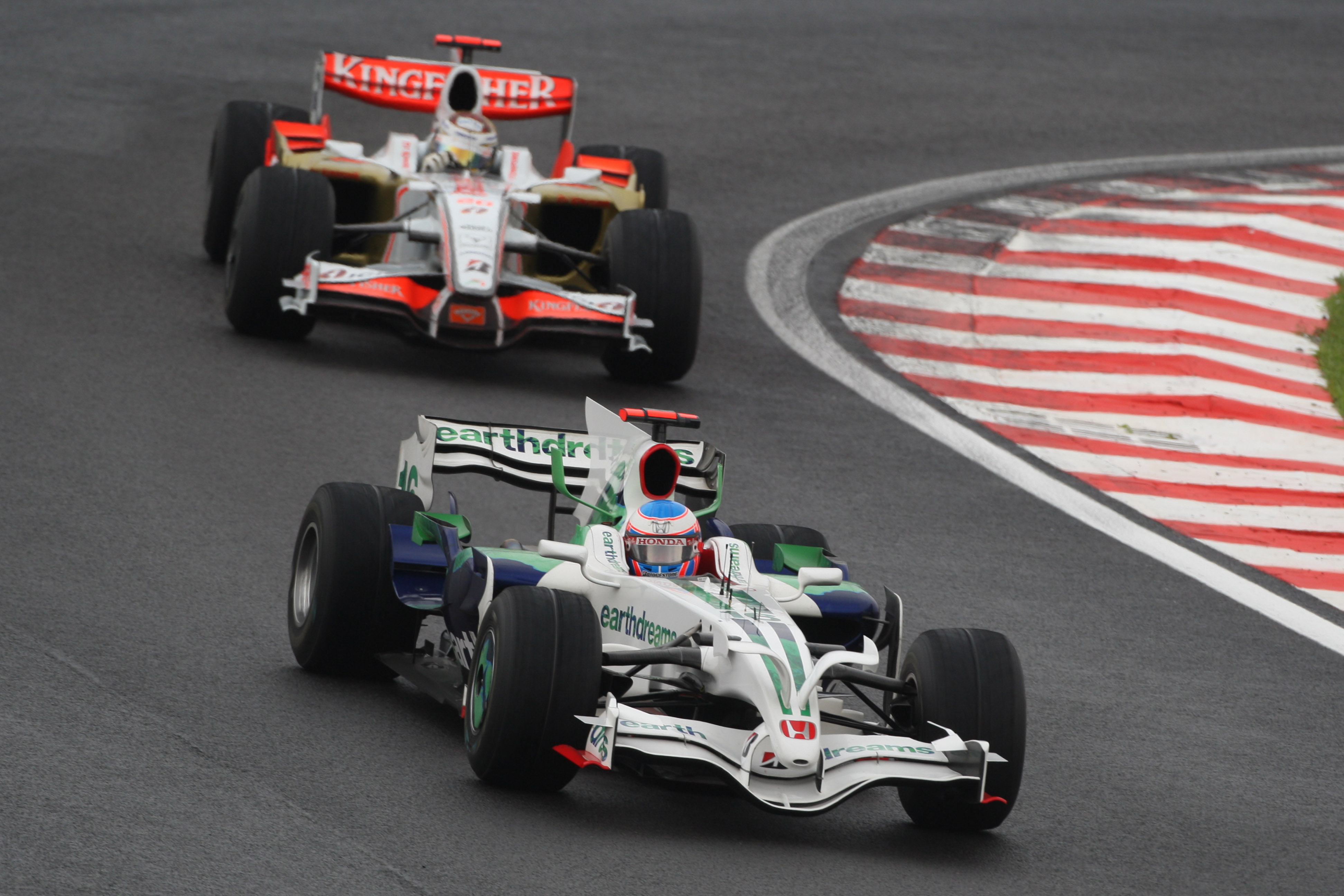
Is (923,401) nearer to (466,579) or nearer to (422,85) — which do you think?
(422,85)

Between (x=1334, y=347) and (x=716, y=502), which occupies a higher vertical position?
(x=716, y=502)

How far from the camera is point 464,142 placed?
13000mm

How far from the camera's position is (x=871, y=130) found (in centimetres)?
2030

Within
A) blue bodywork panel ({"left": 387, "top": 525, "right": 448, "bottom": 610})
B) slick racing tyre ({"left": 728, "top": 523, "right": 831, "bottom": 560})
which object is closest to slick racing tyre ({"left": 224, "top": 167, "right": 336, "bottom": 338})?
blue bodywork panel ({"left": 387, "top": 525, "right": 448, "bottom": 610})

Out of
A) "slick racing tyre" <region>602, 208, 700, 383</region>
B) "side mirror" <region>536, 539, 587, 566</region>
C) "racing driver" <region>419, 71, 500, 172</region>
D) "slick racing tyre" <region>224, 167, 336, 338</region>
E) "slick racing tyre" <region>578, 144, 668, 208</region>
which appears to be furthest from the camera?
"slick racing tyre" <region>578, 144, 668, 208</region>

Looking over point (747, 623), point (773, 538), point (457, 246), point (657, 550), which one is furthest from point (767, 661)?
point (457, 246)

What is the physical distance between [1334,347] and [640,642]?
8391 mm

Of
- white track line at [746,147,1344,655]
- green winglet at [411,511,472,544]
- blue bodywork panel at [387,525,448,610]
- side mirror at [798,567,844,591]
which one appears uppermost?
side mirror at [798,567,844,591]

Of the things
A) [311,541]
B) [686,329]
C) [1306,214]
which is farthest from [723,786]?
[1306,214]

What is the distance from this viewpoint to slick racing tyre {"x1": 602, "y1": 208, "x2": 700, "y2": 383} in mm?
12180

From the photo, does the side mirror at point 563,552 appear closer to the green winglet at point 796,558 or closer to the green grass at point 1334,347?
the green winglet at point 796,558

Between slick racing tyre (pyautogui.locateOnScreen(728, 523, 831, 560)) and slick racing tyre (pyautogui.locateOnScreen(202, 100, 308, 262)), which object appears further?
slick racing tyre (pyautogui.locateOnScreen(202, 100, 308, 262))

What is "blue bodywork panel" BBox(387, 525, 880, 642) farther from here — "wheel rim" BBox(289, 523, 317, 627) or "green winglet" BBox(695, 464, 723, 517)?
"green winglet" BBox(695, 464, 723, 517)

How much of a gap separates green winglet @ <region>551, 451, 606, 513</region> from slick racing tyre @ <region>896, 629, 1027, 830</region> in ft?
5.12
